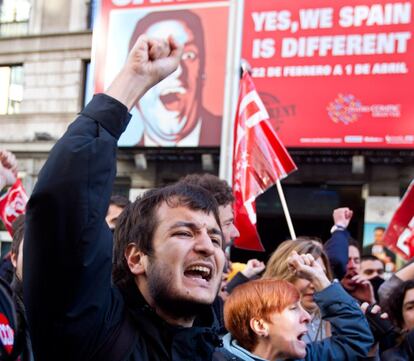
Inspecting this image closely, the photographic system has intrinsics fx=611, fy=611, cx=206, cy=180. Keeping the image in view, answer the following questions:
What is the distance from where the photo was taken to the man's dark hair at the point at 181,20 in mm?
12578

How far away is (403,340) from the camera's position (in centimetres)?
316

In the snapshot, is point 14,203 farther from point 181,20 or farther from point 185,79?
point 181,20

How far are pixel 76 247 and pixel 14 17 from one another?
15.6 meters

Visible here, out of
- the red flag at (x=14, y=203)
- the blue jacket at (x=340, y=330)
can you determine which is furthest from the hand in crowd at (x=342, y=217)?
the red flag at (x=14, y=203)

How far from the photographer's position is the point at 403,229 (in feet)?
18.5

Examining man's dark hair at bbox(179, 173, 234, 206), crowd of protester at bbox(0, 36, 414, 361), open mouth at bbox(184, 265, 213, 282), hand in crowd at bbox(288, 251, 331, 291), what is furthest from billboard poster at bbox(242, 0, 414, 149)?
open mouth at bbox(184, 265, 213, 282)

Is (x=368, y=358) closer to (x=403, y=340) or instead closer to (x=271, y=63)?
(x=403, y=340)

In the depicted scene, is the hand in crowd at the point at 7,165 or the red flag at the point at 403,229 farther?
the red flag at the point at 403,229

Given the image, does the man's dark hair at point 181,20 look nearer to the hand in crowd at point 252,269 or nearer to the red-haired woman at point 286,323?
the hand in crowd at point 252,269

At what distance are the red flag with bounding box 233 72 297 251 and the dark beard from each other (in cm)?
371

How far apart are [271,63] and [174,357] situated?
11.1 m

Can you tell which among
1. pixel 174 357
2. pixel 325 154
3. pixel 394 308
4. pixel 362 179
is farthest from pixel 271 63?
pixel 174 357

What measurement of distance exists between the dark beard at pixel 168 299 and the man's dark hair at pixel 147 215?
0.24ft

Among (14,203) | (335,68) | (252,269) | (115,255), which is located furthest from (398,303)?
(335,68)
